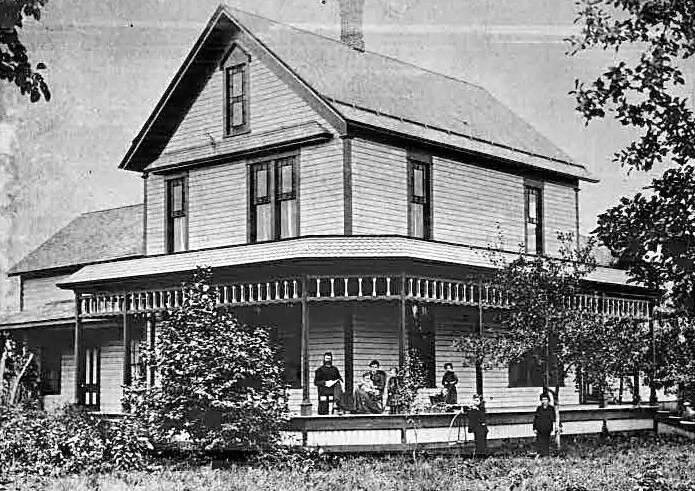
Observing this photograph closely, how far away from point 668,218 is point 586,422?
12.6m

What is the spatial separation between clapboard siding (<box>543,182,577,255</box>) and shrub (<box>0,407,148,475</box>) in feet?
50.3

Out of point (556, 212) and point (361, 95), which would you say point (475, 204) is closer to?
point (556, 212)

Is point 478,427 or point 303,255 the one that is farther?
point 303,255

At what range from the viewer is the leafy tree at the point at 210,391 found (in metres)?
18.2

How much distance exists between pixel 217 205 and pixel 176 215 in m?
1.66

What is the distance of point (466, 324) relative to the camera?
27312mm

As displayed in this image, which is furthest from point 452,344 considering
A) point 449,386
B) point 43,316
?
point 43,316

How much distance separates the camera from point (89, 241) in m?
36.8

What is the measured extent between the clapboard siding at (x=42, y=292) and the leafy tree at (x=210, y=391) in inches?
729

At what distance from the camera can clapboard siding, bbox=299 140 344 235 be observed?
24.9 metres

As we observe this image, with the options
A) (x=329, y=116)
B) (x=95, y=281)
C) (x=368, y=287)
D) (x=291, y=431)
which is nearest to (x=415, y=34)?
(x=329, y=116)

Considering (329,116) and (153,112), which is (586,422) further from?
(153,112)

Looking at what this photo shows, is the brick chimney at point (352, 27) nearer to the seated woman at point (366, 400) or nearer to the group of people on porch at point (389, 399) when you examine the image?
the group of people on porch at point (389, 399)

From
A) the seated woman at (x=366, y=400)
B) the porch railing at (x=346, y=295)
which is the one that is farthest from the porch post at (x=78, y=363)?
the seated woman at (x=366, y=400)
